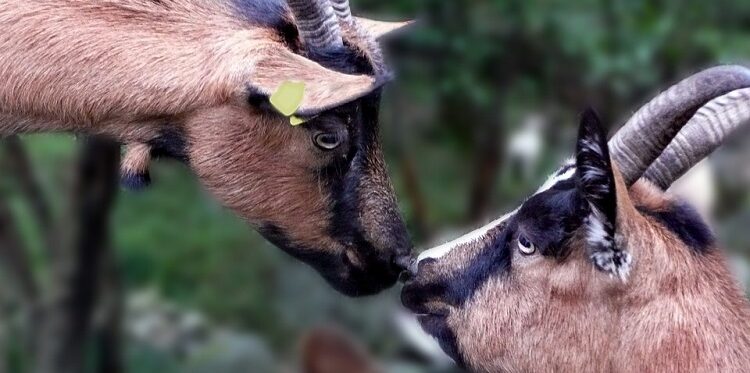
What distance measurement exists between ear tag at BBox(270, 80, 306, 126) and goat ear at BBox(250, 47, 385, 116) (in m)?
0.01

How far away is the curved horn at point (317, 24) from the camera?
4.53 metres

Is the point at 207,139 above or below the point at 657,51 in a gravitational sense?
above

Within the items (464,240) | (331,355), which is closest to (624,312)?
(464,240)

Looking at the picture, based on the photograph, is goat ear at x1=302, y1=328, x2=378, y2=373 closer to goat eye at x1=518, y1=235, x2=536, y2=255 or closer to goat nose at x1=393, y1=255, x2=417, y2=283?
goat nose at x1=393, y1=255, x2=417, y2=283

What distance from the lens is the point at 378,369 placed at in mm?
11195

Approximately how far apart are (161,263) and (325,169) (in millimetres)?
9712

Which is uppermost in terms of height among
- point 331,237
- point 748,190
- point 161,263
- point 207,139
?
point 207,139

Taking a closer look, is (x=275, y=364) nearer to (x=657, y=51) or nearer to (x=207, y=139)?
(x=657, y=51)

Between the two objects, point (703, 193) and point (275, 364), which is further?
point (703, 193)

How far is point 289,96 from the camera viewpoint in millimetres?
4340

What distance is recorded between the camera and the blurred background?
928 cm

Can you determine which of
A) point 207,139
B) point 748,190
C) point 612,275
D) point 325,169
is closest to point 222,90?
point 207,139

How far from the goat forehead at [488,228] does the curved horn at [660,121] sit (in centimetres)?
19

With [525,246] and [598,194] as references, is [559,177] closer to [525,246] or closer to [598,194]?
[525,246]
